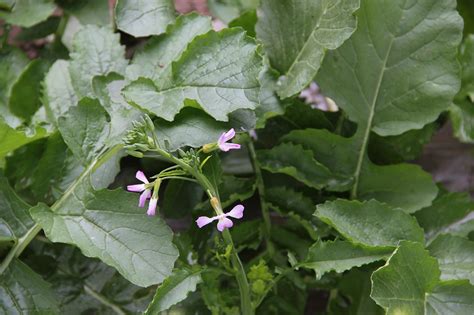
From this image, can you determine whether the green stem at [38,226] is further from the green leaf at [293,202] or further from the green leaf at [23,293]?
the green leaf at [293,202]

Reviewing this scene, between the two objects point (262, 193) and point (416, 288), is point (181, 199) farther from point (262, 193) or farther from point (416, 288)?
point (416, 288)

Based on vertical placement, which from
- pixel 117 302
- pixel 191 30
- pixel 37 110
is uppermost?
pixel 191 30

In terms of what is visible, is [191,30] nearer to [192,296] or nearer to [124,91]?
[124,91]

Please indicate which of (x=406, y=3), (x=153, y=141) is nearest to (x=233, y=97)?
(x=153, y=141)

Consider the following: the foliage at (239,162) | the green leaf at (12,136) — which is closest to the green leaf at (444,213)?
the foliage at (239,162)

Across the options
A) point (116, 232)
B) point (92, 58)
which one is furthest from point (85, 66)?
point (116, 232)
